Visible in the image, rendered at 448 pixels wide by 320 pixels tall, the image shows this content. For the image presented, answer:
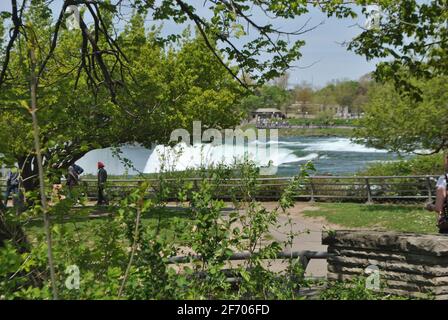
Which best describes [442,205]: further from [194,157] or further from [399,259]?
[194,157]

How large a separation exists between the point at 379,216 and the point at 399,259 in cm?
1196

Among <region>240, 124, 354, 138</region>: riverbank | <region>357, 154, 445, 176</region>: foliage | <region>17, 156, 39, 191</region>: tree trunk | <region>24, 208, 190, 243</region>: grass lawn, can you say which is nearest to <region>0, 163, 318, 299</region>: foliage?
<region>24, 208, 190, 243</region>: grass lawn

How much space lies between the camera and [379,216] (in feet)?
58.6

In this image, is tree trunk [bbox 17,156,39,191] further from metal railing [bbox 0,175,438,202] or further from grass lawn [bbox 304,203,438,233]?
metal railing [bbox 0,175,438,202]

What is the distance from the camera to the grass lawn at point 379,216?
51.2 feet

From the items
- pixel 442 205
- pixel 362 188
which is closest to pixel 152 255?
pixel 442 205

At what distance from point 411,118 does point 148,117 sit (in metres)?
8.38

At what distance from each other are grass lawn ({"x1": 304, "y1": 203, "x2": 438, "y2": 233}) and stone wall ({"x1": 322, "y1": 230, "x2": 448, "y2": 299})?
7641 mm

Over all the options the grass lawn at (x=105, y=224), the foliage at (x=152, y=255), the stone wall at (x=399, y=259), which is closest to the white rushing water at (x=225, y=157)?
the stone wall at (x=399, y=259)

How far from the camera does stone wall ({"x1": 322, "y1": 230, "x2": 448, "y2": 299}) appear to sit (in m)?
5.93

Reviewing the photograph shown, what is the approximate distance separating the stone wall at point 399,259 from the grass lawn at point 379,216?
764 centimetres
